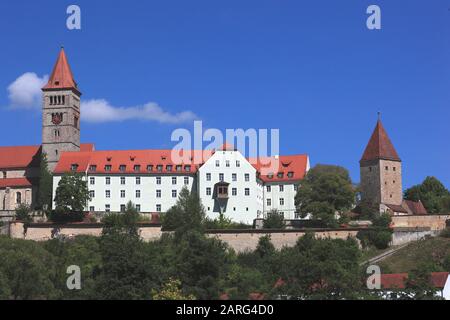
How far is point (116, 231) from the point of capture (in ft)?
223

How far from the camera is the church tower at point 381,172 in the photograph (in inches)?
3234

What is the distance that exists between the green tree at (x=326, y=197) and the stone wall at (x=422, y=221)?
427cm

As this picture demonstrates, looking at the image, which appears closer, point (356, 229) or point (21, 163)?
point (356, 229)

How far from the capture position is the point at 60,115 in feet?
295

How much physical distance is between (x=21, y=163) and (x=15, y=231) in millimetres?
15253

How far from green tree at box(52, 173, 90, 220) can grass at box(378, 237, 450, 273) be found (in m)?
26.7

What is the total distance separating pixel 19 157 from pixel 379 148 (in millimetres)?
34596

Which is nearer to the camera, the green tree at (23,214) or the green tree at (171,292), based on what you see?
the green tree at (171,292)

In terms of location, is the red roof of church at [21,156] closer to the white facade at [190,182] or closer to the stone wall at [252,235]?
the white facade at [190,182]

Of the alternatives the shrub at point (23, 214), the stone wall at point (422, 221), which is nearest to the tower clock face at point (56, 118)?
the shrub at point (23, 214)

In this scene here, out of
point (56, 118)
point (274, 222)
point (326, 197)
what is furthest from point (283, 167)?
point (56, 118)

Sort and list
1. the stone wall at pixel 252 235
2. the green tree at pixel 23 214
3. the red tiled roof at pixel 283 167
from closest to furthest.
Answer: the stone wall at pixel 252 235 < the green tree at pixel 23 214 < the red tiled roof at pixel 283 167
